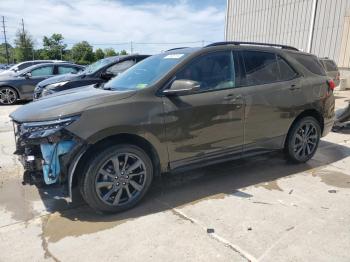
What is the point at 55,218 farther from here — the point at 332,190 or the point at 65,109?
the point at 332,190

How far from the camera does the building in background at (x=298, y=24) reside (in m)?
16.0

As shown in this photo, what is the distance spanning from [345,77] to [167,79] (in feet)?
47.6

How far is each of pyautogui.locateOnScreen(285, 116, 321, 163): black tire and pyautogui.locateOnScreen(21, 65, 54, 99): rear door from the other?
10.1m

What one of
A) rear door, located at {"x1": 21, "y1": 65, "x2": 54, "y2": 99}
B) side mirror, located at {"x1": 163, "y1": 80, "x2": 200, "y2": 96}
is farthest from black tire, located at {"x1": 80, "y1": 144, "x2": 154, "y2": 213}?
rear door, located at {"x1": 21, "y1": 65, "x2": 54, "y2": 99}

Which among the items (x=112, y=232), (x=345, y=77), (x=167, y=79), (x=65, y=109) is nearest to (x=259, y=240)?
(x=112, y=232)

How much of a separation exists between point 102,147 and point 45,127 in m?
0.59

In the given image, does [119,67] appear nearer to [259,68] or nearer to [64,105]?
[259,68]

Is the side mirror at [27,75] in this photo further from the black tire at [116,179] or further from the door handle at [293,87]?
the door handle at [293,87]

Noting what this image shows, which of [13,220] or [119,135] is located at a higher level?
[119,135]

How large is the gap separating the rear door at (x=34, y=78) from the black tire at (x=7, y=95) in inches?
12.9

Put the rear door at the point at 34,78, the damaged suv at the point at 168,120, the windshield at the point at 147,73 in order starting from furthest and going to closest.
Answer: the rear door at the point at 34,78 < the windshield at the point at 147,73 < the damaged suv at the point at 168,120

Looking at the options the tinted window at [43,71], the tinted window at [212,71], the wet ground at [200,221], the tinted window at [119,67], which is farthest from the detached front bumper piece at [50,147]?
the tinted window at [43,71]

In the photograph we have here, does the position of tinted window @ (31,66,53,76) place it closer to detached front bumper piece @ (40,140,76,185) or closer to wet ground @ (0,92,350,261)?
wet ground @ (0,92,350,261)

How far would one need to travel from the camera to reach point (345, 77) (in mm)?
15727
